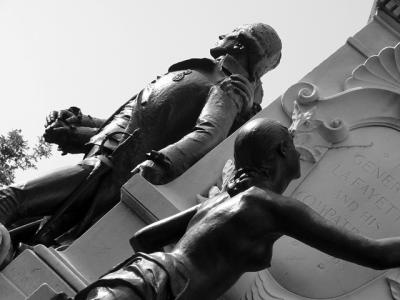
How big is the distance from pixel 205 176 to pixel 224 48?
2044mm

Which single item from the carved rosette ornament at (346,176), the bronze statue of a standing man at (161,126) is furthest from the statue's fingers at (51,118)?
the carved rosette ornament at (346,176)

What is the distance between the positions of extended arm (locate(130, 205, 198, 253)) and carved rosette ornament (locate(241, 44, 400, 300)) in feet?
3.30

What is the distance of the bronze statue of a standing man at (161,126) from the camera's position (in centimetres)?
711

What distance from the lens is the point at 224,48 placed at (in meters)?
8.70

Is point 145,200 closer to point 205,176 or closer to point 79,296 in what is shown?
point 205,176

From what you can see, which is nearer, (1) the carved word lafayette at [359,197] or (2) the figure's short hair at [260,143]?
(2) the figure's short hair at [260,143]

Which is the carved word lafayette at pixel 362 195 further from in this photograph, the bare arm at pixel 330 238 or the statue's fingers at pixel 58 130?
the statue's fingers at pixel 58 130

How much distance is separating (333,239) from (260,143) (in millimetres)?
696

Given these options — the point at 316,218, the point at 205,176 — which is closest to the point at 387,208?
the point at 205,176

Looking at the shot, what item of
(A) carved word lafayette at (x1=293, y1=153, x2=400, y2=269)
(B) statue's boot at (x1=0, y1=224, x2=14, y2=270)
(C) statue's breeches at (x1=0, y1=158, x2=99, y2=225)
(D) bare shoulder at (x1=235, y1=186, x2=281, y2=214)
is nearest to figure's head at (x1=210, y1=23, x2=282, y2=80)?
(A) carved word lafayette at (x1=293, y1=153, x2=400, y2=269)

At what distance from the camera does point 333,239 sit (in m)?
4.79

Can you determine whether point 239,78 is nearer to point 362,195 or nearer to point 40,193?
point 362,195

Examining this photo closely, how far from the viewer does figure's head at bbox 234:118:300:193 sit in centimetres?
520

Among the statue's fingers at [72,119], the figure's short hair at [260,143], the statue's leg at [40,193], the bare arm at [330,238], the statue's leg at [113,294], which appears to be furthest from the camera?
the statue's fingers at [72,119]
